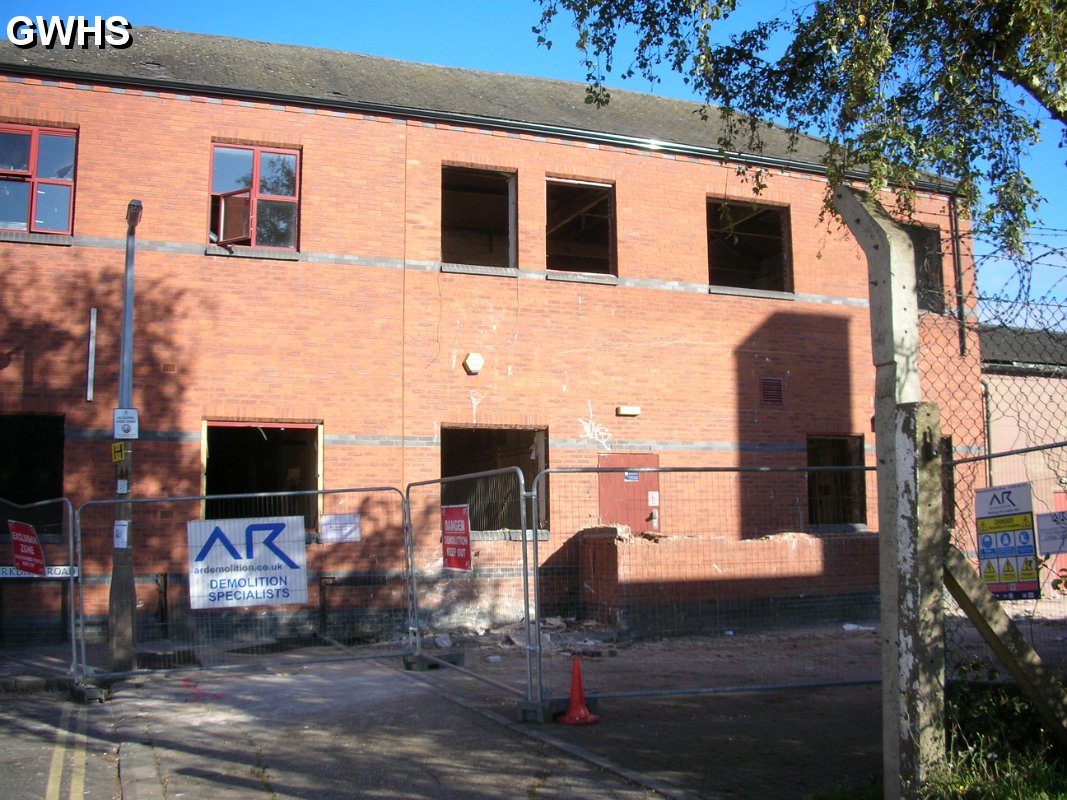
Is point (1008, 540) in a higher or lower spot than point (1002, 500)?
lower

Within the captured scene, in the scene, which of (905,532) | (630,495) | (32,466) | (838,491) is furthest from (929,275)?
(32,466)

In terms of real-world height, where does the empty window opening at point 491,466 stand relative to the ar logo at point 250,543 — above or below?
above

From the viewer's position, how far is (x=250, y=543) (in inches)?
412

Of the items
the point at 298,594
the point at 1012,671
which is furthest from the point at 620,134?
the point at 1012,671

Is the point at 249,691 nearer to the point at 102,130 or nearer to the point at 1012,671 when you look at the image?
the point at 1012,671

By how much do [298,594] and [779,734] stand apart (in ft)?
17.4

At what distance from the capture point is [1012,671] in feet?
17.6

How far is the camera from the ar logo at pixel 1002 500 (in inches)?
235

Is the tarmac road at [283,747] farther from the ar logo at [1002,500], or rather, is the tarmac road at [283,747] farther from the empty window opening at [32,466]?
the empty window opening at [32,466]

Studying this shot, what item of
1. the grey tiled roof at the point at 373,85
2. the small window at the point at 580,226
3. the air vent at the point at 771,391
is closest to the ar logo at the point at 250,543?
the grey tiled roof at the point at 373,85

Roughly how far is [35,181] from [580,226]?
1081 cm

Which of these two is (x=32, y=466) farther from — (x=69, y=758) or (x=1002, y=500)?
(x=1002, y=500)

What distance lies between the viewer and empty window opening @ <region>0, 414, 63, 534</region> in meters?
14.3

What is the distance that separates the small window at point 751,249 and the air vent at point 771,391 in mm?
1806
